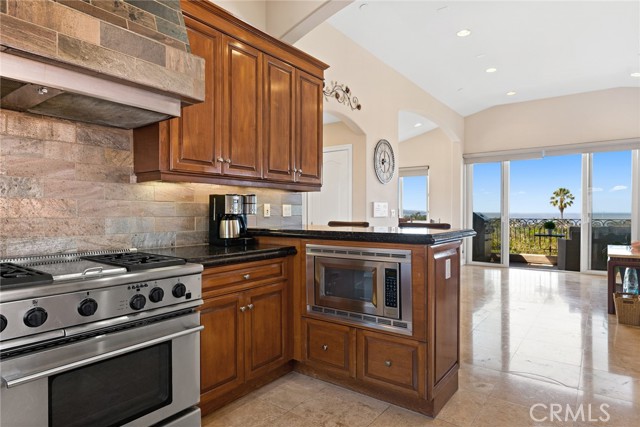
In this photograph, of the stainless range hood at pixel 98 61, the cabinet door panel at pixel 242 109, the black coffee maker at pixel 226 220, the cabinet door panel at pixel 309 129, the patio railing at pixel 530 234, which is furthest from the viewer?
the patio railing at pixel 530 234

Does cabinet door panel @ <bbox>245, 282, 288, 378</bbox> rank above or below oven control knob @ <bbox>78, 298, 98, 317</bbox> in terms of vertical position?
below

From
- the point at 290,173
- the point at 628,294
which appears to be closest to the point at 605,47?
the point at 628,294

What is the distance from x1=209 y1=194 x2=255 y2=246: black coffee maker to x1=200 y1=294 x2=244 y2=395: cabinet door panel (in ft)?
2.02

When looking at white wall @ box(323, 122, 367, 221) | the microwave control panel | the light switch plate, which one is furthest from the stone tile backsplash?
the light switch plate

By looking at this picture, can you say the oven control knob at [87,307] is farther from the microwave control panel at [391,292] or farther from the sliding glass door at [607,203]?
the sliding glass door at [607,203]

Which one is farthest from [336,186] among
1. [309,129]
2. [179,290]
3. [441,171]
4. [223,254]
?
[441,171]

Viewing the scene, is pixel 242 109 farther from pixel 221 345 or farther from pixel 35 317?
pixel 35 317

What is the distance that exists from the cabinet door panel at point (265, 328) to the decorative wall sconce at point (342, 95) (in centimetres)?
246

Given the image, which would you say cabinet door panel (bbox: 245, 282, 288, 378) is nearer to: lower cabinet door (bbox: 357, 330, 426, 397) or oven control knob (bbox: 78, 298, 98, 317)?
lower cabinet door (bbox: 357, 330, 426, 397)

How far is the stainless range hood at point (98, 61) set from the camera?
144cm

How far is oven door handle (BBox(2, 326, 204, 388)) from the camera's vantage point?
1328 mm

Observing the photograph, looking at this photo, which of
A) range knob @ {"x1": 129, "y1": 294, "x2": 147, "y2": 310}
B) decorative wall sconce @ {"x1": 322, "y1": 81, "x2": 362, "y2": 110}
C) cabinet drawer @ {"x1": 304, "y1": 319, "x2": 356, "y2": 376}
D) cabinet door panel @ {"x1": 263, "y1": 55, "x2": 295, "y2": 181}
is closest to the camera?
range knob @ {"x1": 129, "y1": 294, "x2": 147, "y2": 310}

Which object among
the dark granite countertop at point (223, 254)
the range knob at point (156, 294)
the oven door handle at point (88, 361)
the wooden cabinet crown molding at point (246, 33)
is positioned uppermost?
the wooden cabinet crown molding at point (246, 33)

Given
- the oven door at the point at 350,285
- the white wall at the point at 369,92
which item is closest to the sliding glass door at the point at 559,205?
the white wall at the point at 369,92
